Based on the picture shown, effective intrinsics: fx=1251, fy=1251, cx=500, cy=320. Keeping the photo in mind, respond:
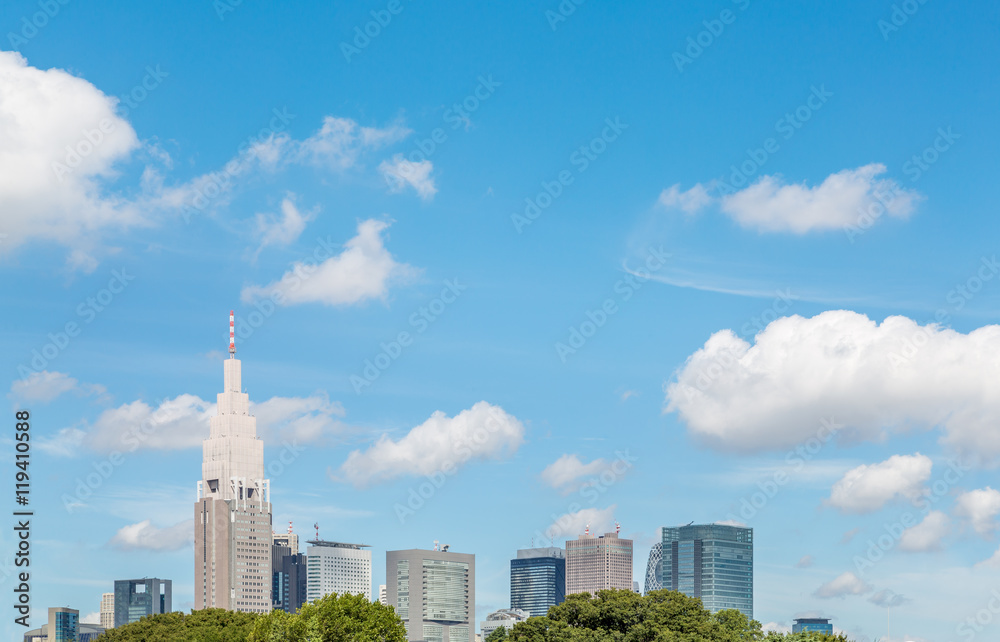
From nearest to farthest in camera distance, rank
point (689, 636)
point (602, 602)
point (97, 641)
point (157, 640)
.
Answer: point (689, 636) → point (602, 602) → point (157, 640) → point (97, 641)

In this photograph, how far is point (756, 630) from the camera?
89812 millimetres

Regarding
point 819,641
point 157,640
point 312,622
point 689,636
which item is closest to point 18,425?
point 312,622

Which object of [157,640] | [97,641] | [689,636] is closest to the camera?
[689,636]

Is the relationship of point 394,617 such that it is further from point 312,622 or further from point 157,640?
point 157,640

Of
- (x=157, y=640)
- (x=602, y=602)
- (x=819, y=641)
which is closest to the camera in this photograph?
(x=819, y=641)

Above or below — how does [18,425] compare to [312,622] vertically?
above

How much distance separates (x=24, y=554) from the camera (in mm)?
77062

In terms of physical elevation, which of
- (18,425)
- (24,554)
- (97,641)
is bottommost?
(97,641)

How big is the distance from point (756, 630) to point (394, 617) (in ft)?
91.7

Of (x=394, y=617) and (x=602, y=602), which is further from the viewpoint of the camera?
(x=602, y=602)

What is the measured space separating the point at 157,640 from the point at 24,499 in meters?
24.4

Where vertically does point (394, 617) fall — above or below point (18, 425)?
below

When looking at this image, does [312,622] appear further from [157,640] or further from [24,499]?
[157,640]

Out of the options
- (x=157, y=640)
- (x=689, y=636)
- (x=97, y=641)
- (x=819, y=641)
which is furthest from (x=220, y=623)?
(x=819, y=641)
